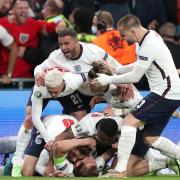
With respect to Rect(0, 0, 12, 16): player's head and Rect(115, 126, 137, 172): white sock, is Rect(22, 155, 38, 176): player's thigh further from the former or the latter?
Rect(0, 0, 12, 16): player's head

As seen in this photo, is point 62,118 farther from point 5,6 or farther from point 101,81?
point 5,6

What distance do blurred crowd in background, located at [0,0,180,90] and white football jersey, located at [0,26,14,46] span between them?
0.01 m

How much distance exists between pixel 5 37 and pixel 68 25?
3.10 ft

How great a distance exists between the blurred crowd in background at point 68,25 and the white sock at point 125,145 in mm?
2702

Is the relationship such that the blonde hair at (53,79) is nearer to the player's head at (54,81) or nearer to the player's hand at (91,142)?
the player's head at (54,81)

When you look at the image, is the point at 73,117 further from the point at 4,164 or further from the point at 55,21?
the point at 55,21

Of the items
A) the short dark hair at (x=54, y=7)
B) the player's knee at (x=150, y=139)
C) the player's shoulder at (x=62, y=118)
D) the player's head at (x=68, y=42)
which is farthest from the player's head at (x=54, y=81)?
the short dark hair at (x=54, y=7)

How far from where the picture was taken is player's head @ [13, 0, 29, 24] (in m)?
16.0

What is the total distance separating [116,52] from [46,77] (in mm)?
2621

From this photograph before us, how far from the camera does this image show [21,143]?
13406 millimetres

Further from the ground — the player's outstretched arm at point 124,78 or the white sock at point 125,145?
the player's outstretched arm at point 124,78

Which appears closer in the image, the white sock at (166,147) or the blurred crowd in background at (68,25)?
the white sock at (166,147)

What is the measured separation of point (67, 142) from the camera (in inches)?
492

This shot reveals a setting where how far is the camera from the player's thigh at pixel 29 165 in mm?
13109
